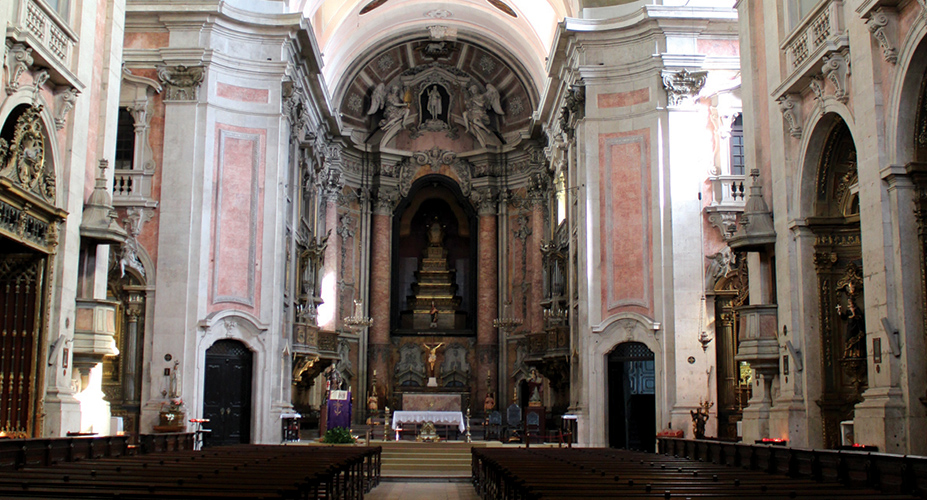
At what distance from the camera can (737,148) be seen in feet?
70.6

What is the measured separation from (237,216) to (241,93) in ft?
9.33

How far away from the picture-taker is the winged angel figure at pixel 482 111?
31.2 meters

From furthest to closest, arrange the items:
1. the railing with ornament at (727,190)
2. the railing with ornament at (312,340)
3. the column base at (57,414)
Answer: the railing with ornament at (312,340) → the railing with ornament at (727,190) → the column base at (57,414)

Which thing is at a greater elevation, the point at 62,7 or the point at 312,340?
the point at 62,7

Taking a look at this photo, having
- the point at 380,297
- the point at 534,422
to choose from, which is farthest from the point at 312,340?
the point at 380,297

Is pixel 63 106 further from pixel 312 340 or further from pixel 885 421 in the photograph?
pixel 312 340

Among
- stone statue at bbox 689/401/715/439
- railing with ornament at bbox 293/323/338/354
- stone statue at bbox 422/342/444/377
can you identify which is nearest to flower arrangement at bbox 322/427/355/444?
railing with ornament at bbox 293/323/338/354

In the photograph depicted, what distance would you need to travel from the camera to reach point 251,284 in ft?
67.5

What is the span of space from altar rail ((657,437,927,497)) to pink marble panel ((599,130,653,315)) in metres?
8.22

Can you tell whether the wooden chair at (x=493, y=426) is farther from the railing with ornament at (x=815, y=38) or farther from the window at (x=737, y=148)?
the railing with ornament at (x=815, y=38)

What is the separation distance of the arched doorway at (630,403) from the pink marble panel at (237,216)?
8.25 metres

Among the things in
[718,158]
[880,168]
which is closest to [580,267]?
[718,158]

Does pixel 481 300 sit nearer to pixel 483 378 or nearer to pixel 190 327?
pixel 483 378

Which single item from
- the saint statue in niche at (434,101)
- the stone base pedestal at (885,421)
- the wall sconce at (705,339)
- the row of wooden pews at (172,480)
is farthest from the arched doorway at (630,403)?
the saint statue in niche at (434,101)
